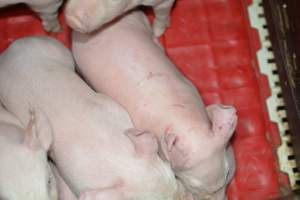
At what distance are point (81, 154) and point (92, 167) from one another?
6cm

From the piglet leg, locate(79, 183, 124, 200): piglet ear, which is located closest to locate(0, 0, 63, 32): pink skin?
the piglet leg

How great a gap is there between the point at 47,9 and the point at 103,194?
83 centimetres

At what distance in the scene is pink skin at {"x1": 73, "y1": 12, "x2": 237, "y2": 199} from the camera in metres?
1.83

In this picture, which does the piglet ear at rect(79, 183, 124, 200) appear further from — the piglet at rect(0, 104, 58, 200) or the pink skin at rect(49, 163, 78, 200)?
the pink skin at rect(49, 163, 78, 200)

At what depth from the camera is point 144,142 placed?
5.83 feet

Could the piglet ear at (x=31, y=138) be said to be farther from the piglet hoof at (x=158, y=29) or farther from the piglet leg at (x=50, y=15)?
the piglet hoof at (x=158, y=29)

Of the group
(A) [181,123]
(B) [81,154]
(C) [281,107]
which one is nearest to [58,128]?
(B) [81,154]

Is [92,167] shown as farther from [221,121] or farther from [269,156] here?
[269,156]

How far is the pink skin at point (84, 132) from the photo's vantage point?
1.78 meters

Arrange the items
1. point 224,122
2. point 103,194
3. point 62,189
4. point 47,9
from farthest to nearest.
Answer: point 47,9 → point 62,189 → point 224,122 → point 103,194

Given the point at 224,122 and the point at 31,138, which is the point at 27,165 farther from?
the point at 224,122

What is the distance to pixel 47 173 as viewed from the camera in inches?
71.6

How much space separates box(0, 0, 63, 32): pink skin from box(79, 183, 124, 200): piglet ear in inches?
30.7

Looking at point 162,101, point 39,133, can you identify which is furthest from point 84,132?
point 162,101
